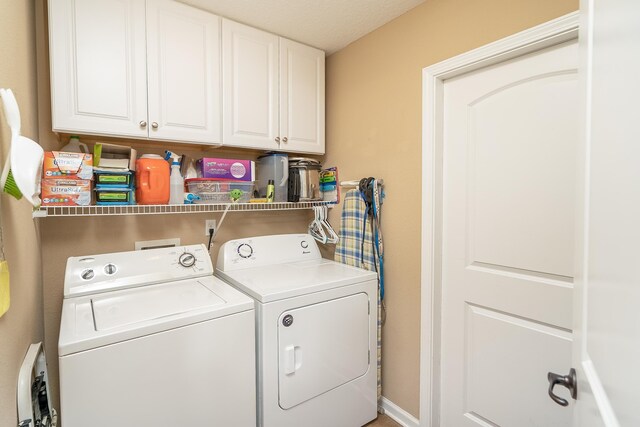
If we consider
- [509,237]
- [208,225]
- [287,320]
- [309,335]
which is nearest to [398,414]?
[309,335]

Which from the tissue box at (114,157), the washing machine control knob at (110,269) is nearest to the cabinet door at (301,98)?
the tissue box at (114,157)

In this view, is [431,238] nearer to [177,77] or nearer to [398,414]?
[398,414]

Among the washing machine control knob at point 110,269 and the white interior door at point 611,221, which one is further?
the washing machine control knob at point 110,269

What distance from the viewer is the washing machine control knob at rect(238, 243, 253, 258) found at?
202 centimetres

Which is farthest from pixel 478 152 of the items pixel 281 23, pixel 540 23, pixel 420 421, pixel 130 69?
pixel 130 69

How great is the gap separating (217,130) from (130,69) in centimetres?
51

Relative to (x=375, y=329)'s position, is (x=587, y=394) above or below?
above

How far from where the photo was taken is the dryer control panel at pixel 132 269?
1537mm

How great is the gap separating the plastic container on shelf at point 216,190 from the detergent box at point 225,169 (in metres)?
0.03

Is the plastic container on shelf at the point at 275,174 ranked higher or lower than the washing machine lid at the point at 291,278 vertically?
higher

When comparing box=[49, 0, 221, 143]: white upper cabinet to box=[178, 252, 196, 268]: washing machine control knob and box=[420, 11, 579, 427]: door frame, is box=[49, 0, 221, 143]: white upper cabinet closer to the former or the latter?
box=[178, 252, 196, 268]: washing machine control knob

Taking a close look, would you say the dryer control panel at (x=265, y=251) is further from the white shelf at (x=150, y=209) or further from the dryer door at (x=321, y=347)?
the dryer door at (x=321, y=347)

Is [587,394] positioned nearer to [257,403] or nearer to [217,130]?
[257,403]

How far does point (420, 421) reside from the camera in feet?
5.98
